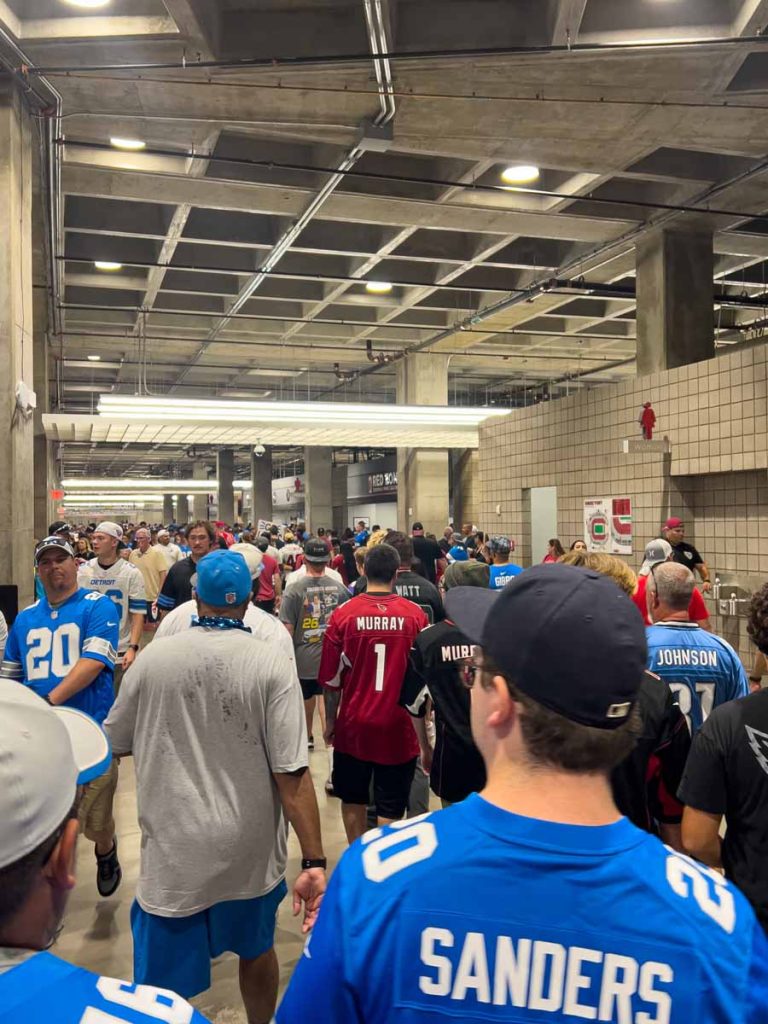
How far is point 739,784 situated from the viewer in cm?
212

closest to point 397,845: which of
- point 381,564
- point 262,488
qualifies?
point 381,564

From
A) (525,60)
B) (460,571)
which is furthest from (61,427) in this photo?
(460,571)

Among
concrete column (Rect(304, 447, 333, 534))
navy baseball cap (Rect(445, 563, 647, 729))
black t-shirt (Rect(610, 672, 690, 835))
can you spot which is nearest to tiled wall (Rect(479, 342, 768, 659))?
black t-shirt (Rect(610, 672, 690, 835))

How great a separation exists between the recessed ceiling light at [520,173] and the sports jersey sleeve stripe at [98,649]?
7038 millimetres

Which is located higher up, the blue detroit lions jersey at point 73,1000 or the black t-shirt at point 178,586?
the blue detroit lions jersey at point 73,1000

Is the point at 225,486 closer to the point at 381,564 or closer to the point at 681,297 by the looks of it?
the point at 681,297

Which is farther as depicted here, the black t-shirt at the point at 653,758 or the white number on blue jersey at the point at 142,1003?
the black t-shirt at the point at 653,758

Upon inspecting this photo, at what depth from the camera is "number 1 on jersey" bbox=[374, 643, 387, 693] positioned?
391cm

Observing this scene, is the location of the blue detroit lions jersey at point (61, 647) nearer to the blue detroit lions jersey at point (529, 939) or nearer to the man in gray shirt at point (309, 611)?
the man in gray shirt at point (309, 611)

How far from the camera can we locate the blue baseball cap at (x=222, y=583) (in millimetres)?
2611

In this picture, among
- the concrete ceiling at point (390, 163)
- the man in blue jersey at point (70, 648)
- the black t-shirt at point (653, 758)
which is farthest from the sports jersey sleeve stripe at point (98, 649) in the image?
the concrete ceiling at point (390, 163)

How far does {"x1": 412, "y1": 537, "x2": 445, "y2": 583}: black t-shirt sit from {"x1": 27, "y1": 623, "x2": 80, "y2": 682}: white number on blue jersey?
21.3 feet

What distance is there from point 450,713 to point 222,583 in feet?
3.80

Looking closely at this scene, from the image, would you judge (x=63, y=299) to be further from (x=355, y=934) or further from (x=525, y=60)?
(x=355, y=934)
